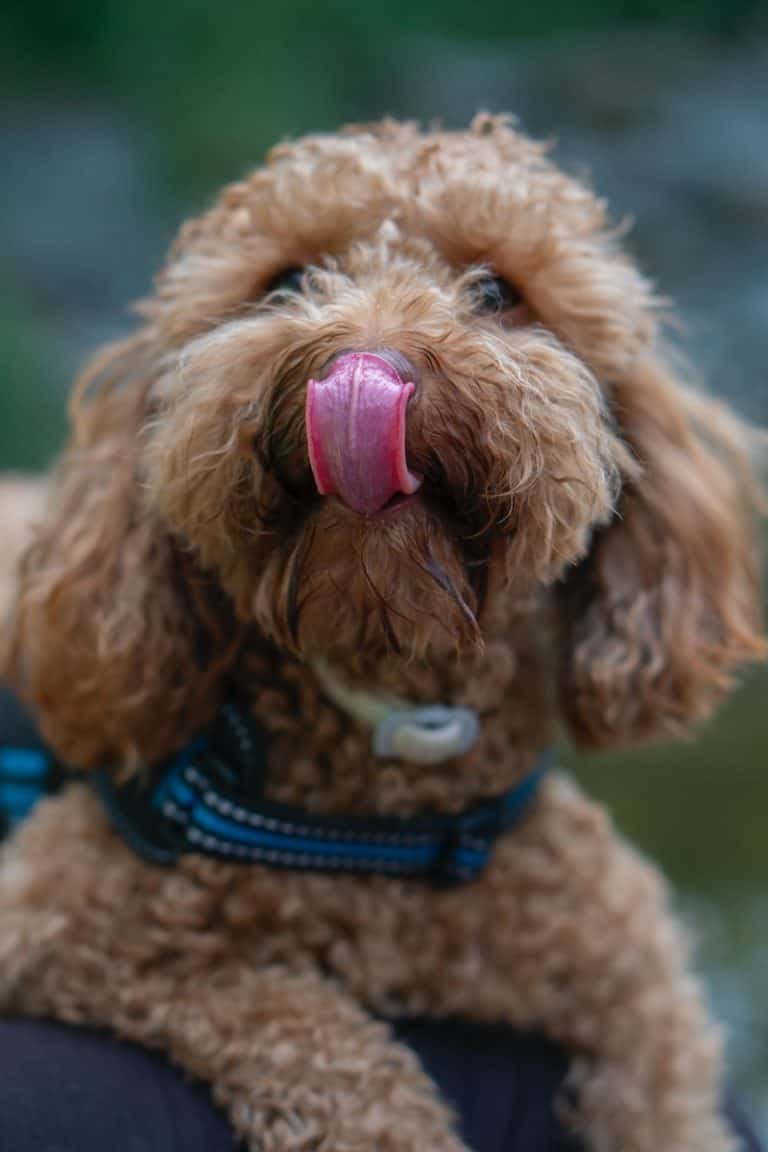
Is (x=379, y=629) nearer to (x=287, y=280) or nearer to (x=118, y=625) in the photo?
(x=118, y=625)

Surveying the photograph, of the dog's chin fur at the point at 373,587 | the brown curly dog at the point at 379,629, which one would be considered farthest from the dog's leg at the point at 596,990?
the dog's chin fur at the point at 373,587

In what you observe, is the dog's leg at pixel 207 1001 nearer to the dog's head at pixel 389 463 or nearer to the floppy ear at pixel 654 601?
the dog's head at pixel 389 463

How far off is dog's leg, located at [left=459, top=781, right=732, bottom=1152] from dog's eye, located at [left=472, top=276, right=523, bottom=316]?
67cm

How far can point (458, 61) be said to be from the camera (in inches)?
345

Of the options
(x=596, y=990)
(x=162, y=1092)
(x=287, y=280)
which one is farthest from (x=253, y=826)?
(x=287, y=280)

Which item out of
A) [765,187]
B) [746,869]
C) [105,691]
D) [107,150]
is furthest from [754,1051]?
[107,150]

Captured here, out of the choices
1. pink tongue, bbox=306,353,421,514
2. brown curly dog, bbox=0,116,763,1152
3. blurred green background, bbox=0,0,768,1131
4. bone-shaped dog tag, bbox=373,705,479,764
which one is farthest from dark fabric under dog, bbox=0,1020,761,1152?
blurred green background, bbox=0,0,768,1131

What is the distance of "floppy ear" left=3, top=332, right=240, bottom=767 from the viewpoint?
1.67 meters

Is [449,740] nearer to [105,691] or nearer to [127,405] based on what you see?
[105,691]

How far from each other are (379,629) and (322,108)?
7.40 metres

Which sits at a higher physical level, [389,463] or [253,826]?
[389,463]

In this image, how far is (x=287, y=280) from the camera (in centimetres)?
171

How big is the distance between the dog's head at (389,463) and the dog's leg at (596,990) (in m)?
0.20

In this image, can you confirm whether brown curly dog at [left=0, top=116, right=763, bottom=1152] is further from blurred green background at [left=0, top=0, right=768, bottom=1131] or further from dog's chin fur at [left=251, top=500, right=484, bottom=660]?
blurred green background at [left=0, top=0, right=768, bottom=1131]
